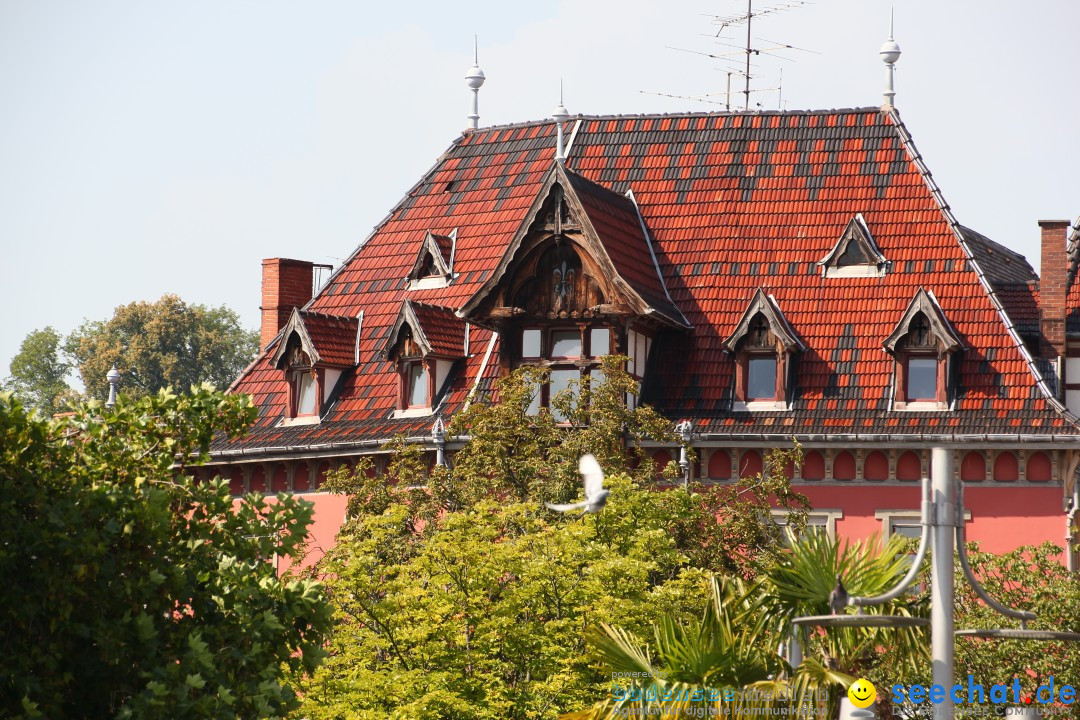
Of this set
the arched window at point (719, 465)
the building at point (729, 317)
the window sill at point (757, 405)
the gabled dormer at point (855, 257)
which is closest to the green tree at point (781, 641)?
the building at point (729, 317)

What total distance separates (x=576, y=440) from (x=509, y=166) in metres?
10.9

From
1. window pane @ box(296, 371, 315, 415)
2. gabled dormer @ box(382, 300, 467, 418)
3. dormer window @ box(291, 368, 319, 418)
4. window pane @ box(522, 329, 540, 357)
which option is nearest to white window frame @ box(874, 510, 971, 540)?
window pane @ box(522, 329, 540, 357)

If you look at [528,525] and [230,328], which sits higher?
[230,328]

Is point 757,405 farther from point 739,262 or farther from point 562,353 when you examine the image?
point 562,353

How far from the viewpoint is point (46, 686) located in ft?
83.6

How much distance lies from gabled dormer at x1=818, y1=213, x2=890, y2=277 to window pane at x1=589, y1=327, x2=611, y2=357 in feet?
15.7

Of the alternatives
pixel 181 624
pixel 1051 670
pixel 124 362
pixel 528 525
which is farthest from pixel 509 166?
pixel 124 362

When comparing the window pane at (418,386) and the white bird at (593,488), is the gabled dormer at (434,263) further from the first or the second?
the white bird at (593,488)

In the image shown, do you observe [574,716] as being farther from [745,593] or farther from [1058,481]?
[1058,481]

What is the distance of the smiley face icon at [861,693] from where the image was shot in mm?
24328

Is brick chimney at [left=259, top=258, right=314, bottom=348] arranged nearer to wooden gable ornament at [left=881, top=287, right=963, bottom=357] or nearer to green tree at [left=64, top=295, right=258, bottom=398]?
wooden gable ornament at [left=881, top=287, right=963, bottom=357]

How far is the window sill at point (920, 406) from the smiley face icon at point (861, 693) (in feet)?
61.5

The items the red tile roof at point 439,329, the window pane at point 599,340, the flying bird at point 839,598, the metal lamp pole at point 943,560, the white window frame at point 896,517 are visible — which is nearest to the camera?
the metal lamp pole at point 943,560

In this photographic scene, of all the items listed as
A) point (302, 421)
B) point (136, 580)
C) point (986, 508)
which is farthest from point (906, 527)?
point (136, 580)
